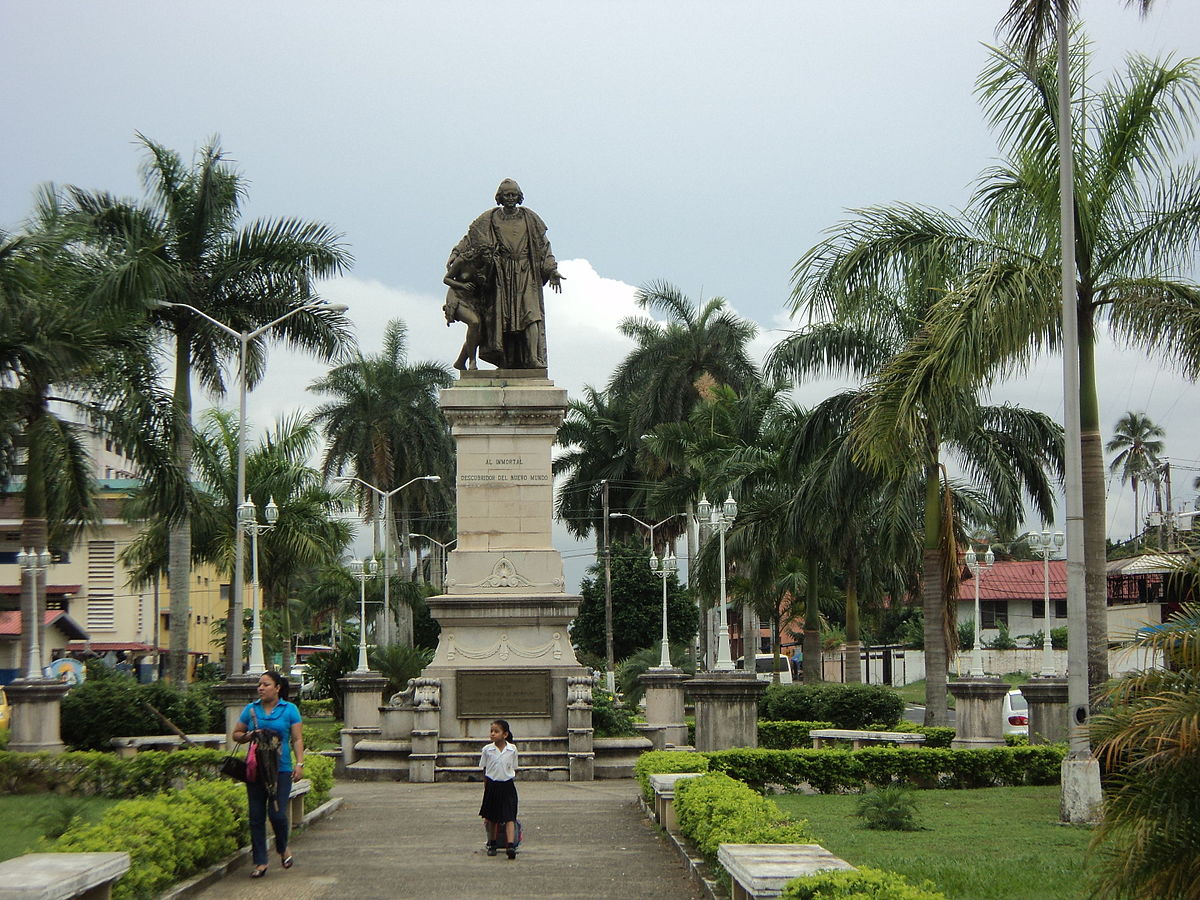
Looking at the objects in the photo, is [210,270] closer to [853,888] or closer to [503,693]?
[503,693]

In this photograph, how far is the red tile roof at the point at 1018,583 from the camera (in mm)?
77875

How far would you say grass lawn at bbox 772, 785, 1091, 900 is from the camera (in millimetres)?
10516

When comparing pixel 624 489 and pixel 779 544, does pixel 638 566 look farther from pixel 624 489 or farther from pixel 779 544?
pixel 779 544

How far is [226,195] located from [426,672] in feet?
52.7

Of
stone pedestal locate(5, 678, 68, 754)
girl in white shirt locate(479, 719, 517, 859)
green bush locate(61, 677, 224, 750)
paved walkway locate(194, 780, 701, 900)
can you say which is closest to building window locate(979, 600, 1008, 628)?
green bush locate(61, 677, 224, 750)

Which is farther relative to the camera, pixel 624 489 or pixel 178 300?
pixel 624 489

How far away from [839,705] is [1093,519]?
13651 mm

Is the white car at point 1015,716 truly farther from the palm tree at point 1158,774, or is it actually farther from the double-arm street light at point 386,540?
the palm tree at point 1158,774

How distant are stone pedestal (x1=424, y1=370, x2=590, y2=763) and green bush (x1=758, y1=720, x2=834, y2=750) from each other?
15.4 ft

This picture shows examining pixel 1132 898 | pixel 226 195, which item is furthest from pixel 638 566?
pixel 1132 898

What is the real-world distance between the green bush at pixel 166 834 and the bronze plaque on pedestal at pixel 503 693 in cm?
960

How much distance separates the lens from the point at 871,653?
8306 centimetres

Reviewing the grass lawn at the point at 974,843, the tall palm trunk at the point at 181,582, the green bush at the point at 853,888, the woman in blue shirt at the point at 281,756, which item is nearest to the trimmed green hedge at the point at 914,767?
the grass lawn at the point at 974,843

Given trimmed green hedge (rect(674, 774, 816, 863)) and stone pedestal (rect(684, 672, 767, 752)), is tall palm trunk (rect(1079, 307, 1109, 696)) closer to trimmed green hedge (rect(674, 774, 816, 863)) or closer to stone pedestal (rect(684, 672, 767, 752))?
trimmed green hedge (rect(674, 774, 816, 863))
